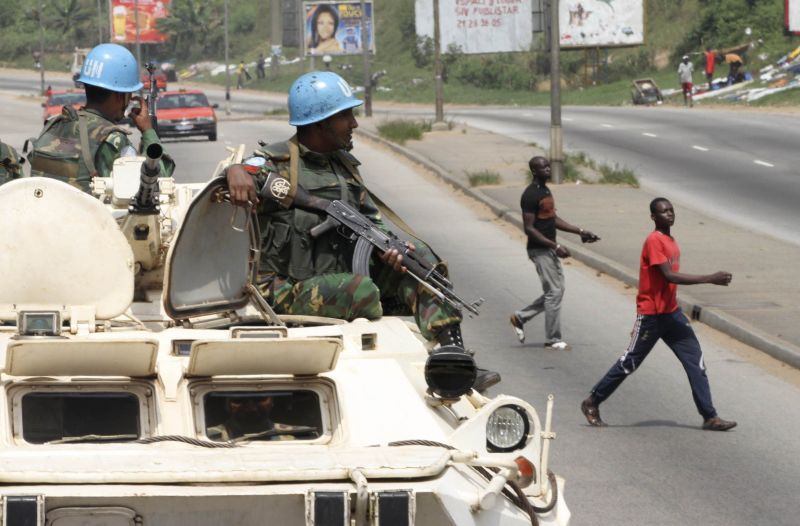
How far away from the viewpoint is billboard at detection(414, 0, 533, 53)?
8175 centimetres

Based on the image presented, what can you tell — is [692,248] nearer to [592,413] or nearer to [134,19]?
[592,413]

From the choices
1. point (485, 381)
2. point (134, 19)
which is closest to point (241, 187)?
point (485, 381)

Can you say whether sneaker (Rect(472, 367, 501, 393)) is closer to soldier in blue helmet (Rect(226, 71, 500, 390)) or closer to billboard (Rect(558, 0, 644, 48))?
soldier in blue helmet (Rect(226, 71, 500, 390))

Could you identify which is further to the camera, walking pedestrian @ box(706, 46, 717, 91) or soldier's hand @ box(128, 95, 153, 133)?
walking pedestrian @ box(706, 46, 717, 91)

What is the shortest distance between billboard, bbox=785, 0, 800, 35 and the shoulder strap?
52.3 m

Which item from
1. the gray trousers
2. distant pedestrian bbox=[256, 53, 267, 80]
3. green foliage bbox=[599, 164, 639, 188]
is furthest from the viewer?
distant pedestrian bbox=[256, 53, 267, 80]

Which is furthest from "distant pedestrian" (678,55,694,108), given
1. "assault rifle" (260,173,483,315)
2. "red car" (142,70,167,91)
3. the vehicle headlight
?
the vehicle headlight

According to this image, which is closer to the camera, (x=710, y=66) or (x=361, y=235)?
(x=361, y=235)

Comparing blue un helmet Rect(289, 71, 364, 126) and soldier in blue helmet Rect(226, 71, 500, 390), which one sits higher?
blue un helmet Rect(289, 71, 364, 126)

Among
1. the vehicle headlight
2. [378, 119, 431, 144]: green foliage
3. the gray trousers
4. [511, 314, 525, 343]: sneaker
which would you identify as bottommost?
[378, 119, 431, 144]: green foliage

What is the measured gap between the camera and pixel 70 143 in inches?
408

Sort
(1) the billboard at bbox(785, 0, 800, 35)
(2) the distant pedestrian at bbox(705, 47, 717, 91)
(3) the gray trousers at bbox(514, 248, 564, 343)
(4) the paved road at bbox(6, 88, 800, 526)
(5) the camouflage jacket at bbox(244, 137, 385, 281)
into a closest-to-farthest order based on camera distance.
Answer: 1. (5) the camouflage jacket at bbox(244, 137, 385, 281)
2. (4) the paved road at bbox(6, 88, 800, 526)
3. (3) the gray trousers at bbox(514, 248, 564, 343)
4. (1) the billboard at bbox(785, 0, 800, 35)
5. (2) the distant pedestrian at bbox(705, 47, 717, 91)

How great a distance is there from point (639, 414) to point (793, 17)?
50264mm

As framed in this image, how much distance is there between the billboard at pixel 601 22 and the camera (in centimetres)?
7700
